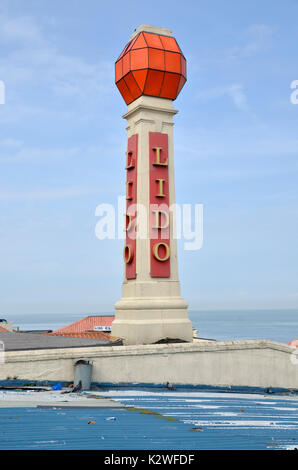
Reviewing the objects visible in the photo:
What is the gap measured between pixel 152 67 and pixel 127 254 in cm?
1018

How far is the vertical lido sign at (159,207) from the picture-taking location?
2584cm

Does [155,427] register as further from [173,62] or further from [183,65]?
[183,65]

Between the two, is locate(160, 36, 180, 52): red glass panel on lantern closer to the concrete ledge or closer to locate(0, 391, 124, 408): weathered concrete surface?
the concrete ledge

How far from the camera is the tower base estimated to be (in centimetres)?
2455

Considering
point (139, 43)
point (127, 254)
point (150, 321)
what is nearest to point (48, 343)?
point (150, 321)

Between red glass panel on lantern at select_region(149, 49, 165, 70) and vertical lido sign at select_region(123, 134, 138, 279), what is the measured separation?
3.81 meters

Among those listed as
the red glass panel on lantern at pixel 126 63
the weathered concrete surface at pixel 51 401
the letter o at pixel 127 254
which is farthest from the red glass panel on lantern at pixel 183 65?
the weathered concrete surface at pixel 51 401

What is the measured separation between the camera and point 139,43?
26078 mm

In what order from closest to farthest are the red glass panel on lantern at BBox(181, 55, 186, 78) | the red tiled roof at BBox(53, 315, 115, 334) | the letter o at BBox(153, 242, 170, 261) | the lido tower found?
1. the lido tower
2. the letter o at BBox(153, 242, 170, 261)
3. the red glass panel on lantern at BBox(181, 55, 186, 78)
4. the red tiled roof at BBox(53, 315, 115, 334)

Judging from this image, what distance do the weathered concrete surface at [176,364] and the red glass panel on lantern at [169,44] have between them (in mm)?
15921

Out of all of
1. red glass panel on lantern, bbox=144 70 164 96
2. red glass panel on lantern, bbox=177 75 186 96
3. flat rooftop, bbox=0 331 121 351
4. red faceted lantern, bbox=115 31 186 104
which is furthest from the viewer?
red glass panel on lantern, bbox=177 75 186 96

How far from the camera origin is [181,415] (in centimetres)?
1289

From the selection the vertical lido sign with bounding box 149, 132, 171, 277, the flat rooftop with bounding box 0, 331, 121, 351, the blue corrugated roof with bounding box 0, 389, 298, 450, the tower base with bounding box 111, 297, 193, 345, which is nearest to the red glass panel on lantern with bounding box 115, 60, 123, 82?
the vertical lido sign with bounding box 149, 132, 171, 277

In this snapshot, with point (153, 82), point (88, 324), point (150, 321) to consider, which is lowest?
point (150, 321)
